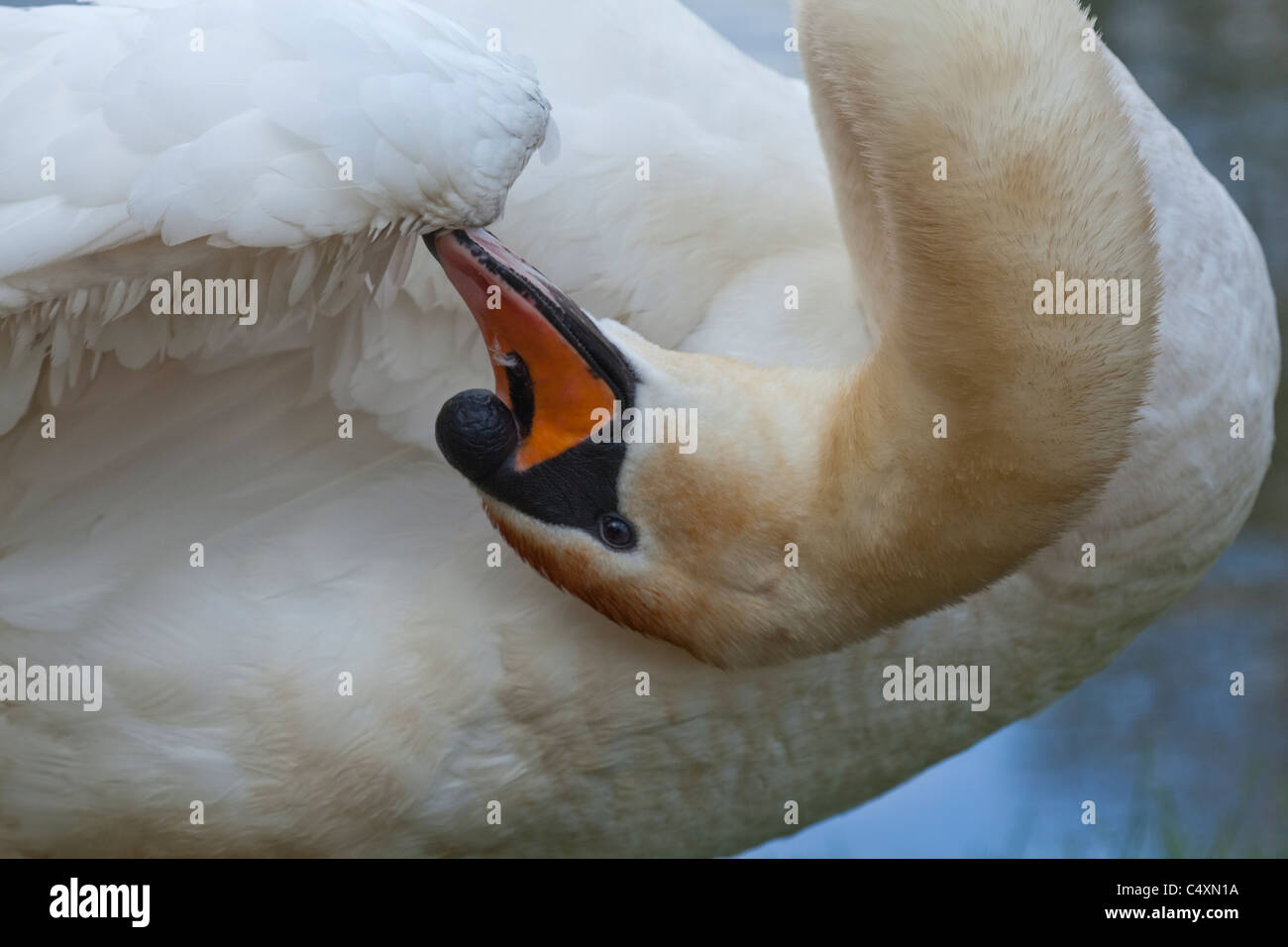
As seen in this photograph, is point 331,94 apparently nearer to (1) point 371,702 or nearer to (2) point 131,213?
(2) point 131,213

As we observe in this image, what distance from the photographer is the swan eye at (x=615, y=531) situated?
1.83 meters

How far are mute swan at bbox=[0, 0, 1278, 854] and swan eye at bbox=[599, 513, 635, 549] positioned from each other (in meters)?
0.02

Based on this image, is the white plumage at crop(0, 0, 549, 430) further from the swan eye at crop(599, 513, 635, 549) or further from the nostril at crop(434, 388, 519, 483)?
the swan eye at crop(599, 513, 635, 549)

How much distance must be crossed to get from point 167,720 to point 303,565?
0.25 metres

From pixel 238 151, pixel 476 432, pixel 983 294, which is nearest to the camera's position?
pixel 238 151

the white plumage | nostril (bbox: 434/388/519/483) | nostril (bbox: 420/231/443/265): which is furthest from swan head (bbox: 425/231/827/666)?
the white plumage

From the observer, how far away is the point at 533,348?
1.73 metres

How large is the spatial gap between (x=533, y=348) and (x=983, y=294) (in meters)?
0.47

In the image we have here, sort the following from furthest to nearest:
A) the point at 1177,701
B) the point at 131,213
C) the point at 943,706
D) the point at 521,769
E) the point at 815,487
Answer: the point at 1177,701
the point at 943,706
the point at 521,769
the point at 815,487
the point at 131,213

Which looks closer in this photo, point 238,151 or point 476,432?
point 238,151

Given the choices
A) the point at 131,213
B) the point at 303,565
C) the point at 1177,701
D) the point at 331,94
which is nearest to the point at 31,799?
the point at 303,565

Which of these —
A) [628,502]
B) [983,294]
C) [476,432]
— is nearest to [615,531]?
[628,502]

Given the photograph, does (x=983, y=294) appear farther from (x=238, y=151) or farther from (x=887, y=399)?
(x=238, y=151)

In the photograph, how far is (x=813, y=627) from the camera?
1847 mm
